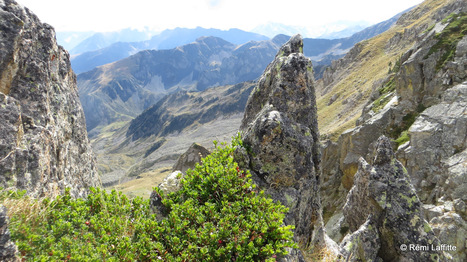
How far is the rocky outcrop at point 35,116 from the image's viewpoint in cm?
1098

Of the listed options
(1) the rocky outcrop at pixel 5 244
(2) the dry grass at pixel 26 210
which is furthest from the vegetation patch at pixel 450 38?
(1) the rocky outcrop at pixel 5 244

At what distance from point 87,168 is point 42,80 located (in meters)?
7.35

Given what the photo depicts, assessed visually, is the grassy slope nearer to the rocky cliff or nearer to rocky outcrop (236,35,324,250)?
the rocky cliff

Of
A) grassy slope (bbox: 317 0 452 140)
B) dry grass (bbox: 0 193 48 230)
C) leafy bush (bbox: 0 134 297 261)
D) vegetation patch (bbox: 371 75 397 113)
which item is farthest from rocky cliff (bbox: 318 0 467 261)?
grassy slope (bbox: 317 0 452 140)

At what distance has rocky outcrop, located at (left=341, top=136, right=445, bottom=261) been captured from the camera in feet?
38.5

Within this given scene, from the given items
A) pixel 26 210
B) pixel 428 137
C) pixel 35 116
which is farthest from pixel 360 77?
pixel 26 210

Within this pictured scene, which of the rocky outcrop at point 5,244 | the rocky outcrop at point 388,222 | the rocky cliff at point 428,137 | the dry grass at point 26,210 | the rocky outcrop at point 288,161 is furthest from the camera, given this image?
the rocky cliff at point 428,137

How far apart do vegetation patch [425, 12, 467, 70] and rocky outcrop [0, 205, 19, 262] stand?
5579 centimetres

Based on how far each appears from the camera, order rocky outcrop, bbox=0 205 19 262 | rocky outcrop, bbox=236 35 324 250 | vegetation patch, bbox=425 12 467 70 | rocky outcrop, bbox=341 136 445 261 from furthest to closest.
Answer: vegetation patch, bbox=425 12 467 70, rocky outcrop, bbox=341 136 445 261, rocky outcrop, bbox=236 35 324 250, rocky outcrop, bbox=0 205 19 262

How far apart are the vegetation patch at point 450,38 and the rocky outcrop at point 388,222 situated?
4035 centimetres

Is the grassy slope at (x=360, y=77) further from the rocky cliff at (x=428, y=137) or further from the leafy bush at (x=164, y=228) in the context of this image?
the leafy bush at (x=164, y=228)

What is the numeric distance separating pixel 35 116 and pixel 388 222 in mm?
19987

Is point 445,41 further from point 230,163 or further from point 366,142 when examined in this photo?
point 230,163

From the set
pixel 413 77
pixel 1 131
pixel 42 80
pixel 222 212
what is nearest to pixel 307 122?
pixel 222 212
